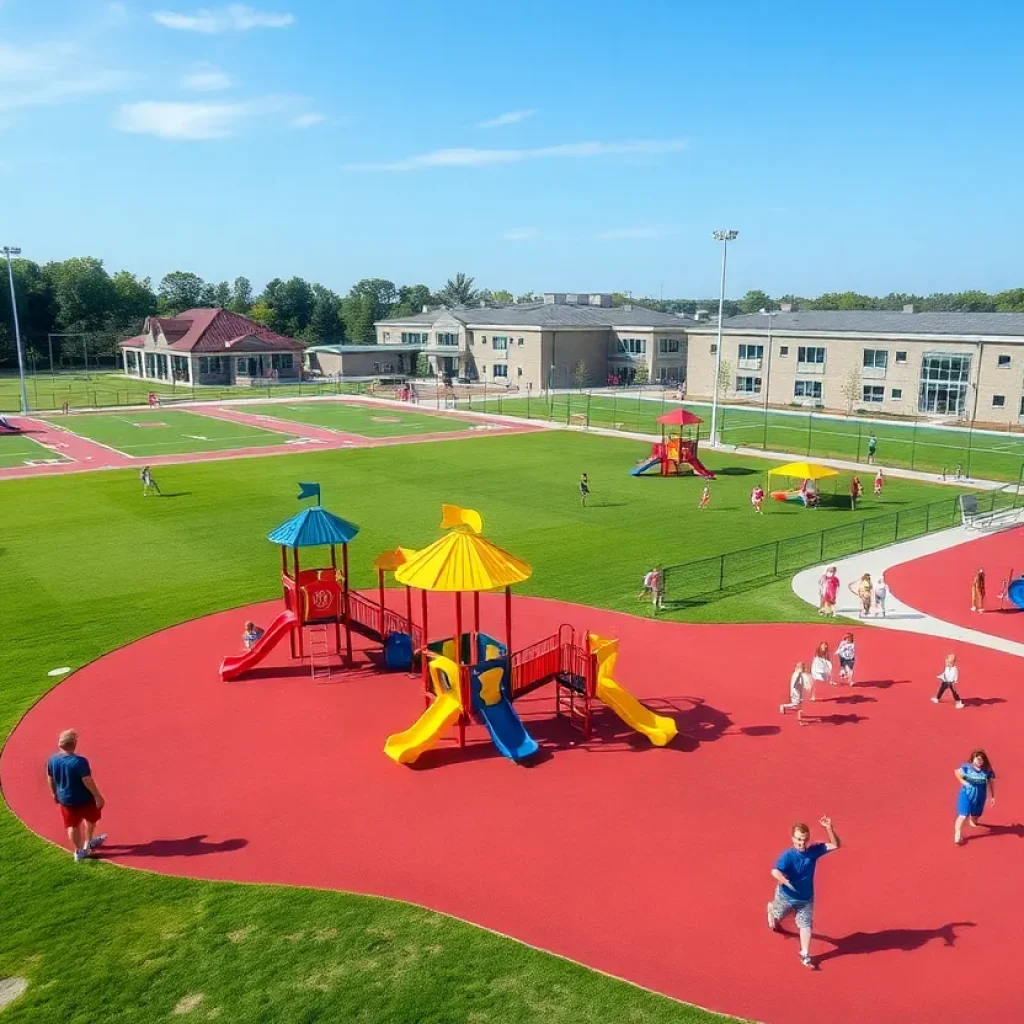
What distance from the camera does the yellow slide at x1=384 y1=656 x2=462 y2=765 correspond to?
16.6 meters

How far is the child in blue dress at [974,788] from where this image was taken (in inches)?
541

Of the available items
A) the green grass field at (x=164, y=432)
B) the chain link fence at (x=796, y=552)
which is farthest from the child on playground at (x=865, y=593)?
the green grass field at (x=164, y=432)

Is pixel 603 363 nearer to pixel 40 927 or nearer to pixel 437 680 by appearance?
pixel 437 680

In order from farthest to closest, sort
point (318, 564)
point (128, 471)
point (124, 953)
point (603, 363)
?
point (603, 363) → point (128, 471) → point (318, 564) → point (124, 953)

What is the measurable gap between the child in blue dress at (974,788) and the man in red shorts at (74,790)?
12622 millimetres

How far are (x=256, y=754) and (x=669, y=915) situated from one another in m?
8.18

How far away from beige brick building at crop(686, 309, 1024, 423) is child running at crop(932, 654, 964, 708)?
54.2m

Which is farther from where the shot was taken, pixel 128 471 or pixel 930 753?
pixel 128 471

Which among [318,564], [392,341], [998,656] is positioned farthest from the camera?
[392,341]

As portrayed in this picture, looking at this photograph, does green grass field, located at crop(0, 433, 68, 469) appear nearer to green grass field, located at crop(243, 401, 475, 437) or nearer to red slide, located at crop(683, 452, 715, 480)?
green grass field, located at crop(243, 401, 475, 437)

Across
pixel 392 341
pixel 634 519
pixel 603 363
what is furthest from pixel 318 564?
pixel 392 341

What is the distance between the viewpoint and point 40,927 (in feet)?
39.6

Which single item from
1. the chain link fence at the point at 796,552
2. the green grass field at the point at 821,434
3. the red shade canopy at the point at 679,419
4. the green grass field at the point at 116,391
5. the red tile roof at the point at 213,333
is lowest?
the chain link fence at the point at 796,552

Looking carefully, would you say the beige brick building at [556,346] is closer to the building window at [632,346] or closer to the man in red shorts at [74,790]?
the building window at [632,346]
